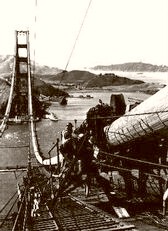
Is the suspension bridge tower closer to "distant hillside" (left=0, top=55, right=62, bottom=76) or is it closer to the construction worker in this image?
the construction worker

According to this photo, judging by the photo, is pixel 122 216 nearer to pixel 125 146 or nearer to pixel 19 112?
pixel 125 146

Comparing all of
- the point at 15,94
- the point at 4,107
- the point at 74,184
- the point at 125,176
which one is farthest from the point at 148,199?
the point at 4,107

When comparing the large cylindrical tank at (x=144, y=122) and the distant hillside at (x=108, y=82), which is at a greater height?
the large cylindrical tank at (x=144, y=122)

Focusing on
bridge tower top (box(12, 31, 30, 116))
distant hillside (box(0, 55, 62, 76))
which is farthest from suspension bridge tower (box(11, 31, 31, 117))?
distant hillside (box(0, 55, 62, 76))

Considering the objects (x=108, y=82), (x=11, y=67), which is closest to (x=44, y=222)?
(x=108, y=82)

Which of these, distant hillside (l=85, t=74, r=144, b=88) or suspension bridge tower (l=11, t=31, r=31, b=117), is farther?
distant hillside (l=85, t=74, r=144, b=88)

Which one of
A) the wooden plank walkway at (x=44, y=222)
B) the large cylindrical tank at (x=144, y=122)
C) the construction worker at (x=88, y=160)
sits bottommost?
the wooden plank walkway at (x=44, y=222)

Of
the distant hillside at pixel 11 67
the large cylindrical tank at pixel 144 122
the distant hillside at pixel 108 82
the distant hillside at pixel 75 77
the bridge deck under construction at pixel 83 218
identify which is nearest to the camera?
the large cylindrical tank at pixel 144 122

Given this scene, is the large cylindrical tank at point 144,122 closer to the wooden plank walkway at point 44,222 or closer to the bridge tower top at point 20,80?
the wooden plank walkway at point 44,222

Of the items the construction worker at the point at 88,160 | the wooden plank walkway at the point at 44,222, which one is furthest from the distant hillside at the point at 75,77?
the wooden plank walkway at the point at 44,222

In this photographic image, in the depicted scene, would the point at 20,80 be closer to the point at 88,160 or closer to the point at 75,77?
the point at 88,160

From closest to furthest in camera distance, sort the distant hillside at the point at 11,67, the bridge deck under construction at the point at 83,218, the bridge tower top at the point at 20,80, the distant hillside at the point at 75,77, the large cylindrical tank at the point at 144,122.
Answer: the large cylindrical tank at the point at 144,122, the bridge deck under construction at the point at 83,218, the bridge tower top at the point at 20,80, the distant hillside at the point at 75,77, the distant hillside at the point at 11,67
